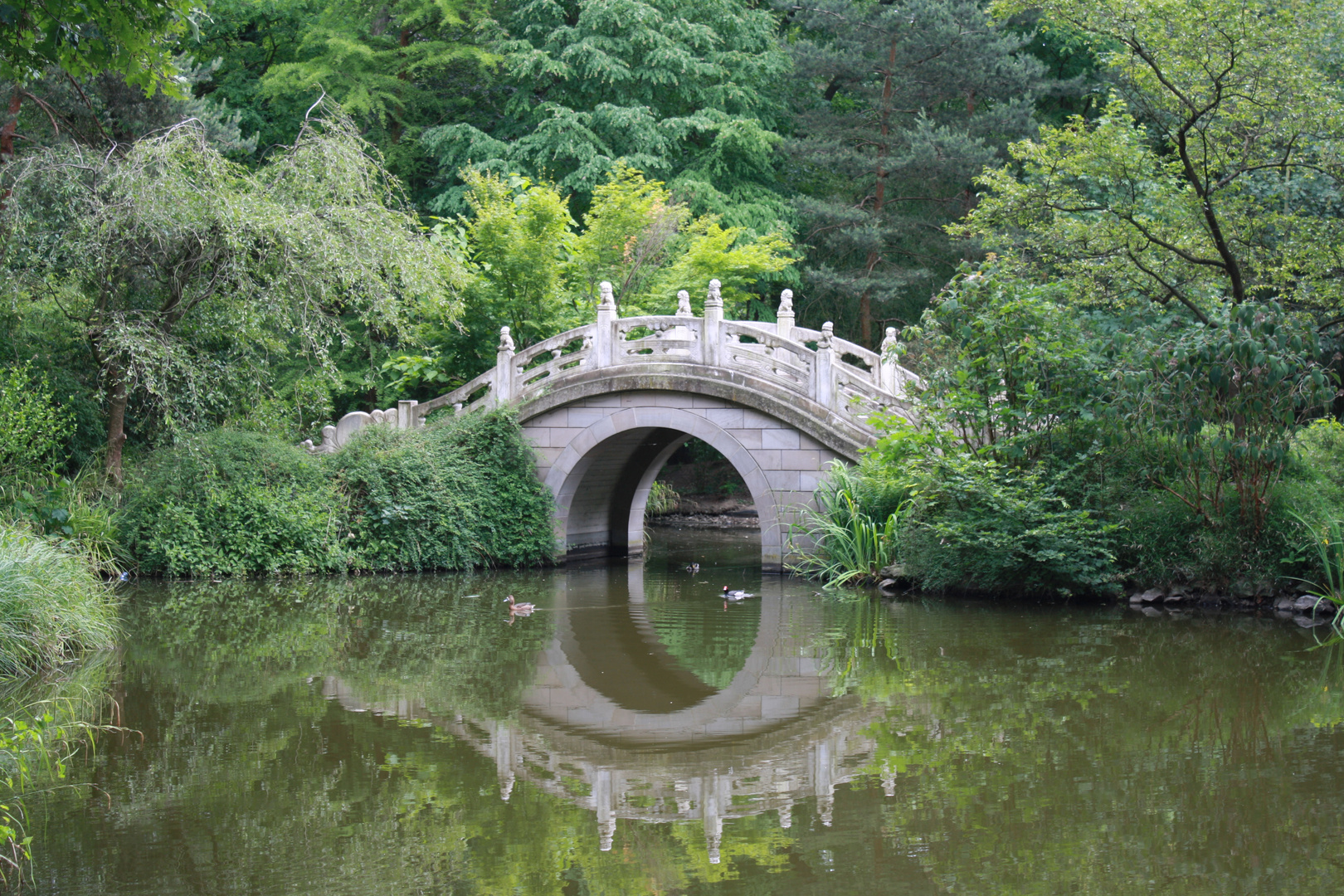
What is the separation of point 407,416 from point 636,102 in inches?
362

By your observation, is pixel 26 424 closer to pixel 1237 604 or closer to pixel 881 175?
pixel 1237 604

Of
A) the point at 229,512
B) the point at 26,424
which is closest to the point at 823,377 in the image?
the point at 229,512

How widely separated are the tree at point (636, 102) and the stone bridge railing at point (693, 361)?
20.4ft

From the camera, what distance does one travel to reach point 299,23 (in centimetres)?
2497

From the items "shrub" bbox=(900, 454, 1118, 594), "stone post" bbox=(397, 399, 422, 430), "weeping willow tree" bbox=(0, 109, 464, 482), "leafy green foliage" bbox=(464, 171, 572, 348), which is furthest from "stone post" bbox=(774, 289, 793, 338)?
"stone post" bbox=(397, 399, 422, 430)

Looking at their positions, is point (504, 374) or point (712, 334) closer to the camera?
point (712, 334)

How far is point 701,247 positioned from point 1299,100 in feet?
28.5

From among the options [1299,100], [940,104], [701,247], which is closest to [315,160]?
[701,247]

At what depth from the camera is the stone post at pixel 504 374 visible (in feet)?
53.0

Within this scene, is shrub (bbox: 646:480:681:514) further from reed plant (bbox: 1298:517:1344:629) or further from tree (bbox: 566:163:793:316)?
reed plant (bbox: 1298:517:1344:629)

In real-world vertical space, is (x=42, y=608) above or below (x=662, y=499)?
below

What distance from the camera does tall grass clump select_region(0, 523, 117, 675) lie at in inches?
344

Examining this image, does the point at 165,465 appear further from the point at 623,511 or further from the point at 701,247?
the point at 701,247

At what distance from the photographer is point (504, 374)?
53.1 ft
